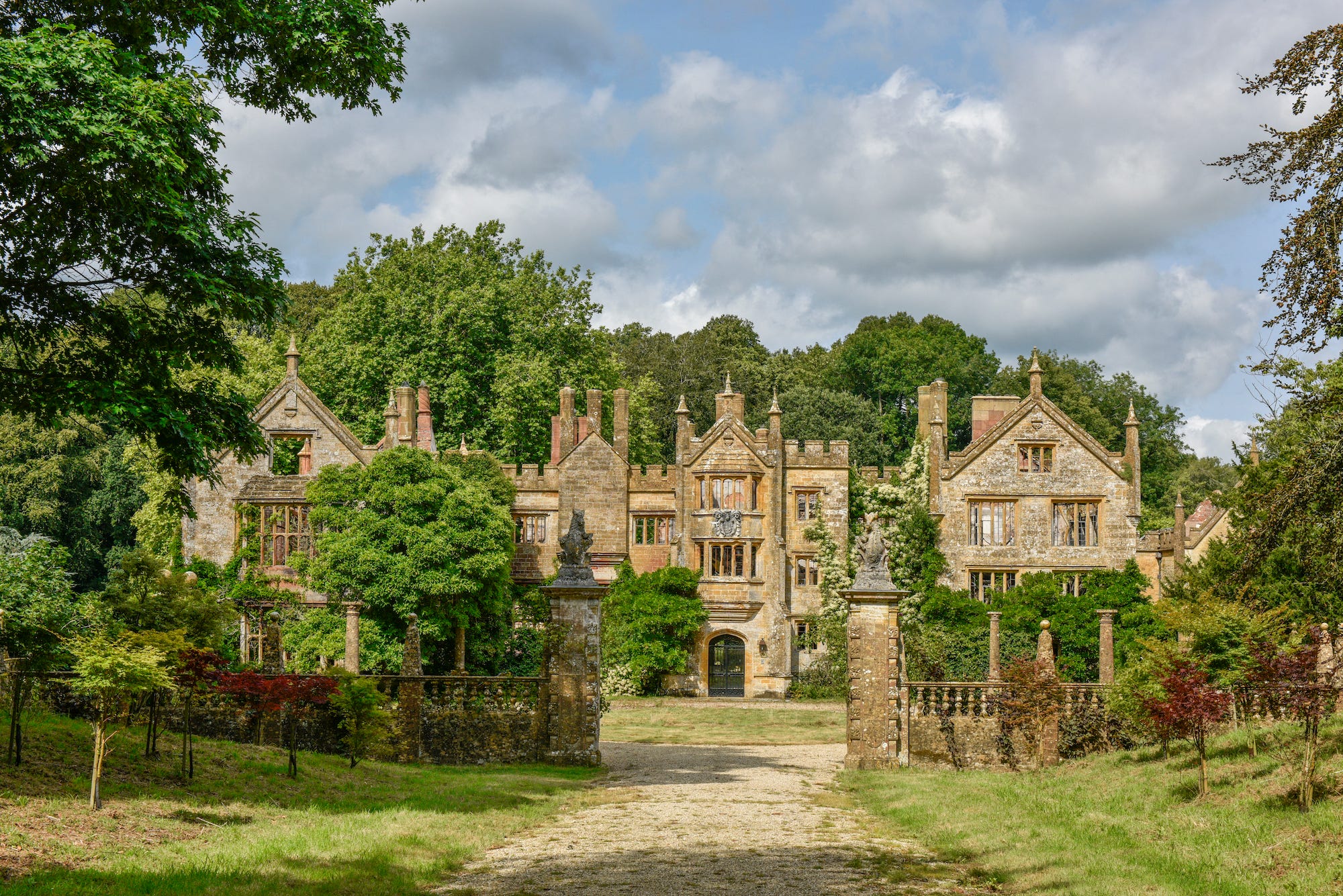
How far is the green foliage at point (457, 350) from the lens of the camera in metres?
46.4

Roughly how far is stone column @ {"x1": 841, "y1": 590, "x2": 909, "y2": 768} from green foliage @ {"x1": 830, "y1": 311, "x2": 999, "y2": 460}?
4293cm

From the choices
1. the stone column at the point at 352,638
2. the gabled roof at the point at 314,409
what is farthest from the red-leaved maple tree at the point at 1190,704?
the gabled roof at the point at 314,409

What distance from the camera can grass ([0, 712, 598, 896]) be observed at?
10141 mm

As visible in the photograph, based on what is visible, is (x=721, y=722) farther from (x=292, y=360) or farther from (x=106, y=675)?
(x=106, y=675)

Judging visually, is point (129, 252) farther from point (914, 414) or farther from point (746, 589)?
point (914, 414)

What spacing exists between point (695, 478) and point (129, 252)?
31.0 meters

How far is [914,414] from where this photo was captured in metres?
65.6

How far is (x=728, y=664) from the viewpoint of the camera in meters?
43.4

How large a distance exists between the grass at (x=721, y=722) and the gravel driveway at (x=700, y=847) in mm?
9398

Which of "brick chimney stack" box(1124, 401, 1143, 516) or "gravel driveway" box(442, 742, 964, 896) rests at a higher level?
"brick chimney stack" box(1124, 401, 1143, 516)

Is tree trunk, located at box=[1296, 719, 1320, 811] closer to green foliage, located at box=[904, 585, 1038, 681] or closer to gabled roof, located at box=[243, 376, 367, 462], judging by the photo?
green foliage, located at box=[904, 585, 1038, 681]

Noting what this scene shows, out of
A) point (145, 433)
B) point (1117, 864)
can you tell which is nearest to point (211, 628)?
point (145, 433)

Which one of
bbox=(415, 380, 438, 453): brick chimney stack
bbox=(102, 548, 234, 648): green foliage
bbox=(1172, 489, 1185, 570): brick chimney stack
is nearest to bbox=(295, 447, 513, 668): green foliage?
bbox=(415, 380, 438, 453): brick chimney stack

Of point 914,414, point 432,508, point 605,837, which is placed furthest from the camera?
point 914,414
